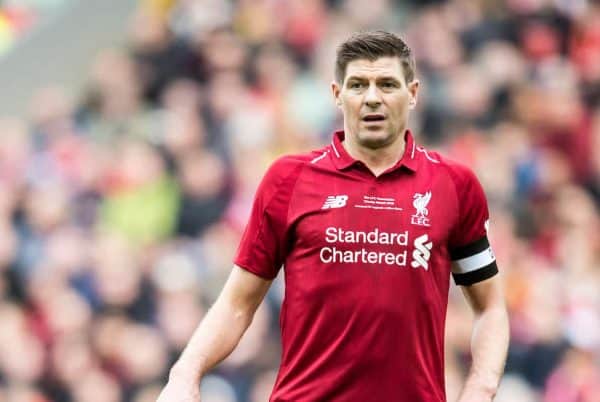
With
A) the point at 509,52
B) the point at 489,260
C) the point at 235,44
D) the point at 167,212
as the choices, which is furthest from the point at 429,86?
the point at 489,260

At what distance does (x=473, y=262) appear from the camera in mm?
6004

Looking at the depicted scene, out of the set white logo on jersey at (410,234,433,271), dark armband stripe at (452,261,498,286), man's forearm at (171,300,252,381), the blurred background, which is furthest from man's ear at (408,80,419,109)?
the blurred background

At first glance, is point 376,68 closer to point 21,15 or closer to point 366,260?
point 366,260

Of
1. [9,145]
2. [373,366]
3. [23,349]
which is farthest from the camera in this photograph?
[9,145]

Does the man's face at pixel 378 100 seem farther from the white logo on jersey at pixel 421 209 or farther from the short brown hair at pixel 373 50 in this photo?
the white logo on jersey at pixel 421 209

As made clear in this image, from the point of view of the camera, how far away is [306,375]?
19.0 feet

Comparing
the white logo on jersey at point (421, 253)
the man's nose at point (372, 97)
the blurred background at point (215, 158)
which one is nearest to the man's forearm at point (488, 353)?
the white logo on jersey at point (421, 253)

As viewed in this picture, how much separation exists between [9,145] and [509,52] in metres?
3.95

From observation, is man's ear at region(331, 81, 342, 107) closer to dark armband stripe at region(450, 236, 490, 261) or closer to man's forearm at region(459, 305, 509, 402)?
dark armband stripe at region(450, 236, 490, 261)

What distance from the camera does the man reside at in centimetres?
571

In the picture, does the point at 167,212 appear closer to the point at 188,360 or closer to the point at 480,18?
the point at 480,18

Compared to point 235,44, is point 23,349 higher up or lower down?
lower down

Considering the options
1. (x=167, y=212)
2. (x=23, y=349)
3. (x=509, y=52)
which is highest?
(x=509, y=52)

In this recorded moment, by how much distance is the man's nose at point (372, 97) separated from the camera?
19.1 ft
